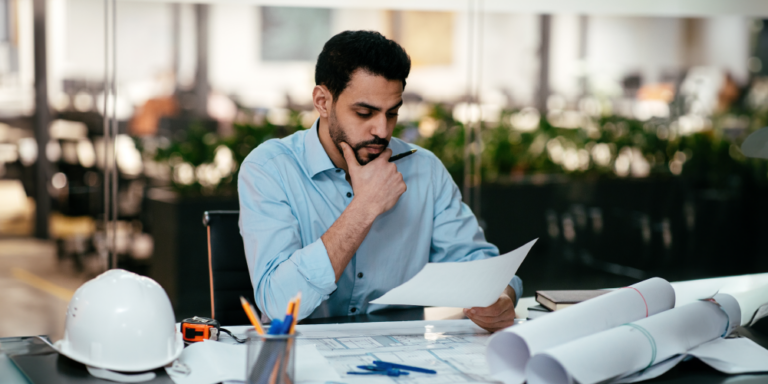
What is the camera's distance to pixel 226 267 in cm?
176

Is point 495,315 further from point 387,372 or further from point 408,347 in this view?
point 387,372

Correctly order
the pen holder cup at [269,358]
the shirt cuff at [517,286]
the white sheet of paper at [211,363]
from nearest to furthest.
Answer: the pen holder cup at [269,358]
the white sheet of paper at [211,363]
the shirt cuff at [517,286]

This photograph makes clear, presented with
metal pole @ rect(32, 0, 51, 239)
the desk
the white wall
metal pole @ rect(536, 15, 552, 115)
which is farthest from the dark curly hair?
metal pole @ rect(536, 15, 552, 115)

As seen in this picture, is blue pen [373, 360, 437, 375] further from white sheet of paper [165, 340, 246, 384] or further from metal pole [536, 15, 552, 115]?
metal pole [536, 15, 552, 115]

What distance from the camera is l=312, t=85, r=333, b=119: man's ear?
1652 mm

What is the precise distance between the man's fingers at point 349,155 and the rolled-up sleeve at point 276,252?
16 centimetres

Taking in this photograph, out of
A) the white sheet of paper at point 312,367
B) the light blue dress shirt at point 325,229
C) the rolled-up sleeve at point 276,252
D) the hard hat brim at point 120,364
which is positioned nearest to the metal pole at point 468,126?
the light blue dress shirt at point 325,229

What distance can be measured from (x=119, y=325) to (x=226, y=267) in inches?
28.4

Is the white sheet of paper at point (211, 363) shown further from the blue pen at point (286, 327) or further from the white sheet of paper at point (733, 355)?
the white sheet of paper at point (733, 355)

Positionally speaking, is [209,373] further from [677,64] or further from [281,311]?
[677,64]

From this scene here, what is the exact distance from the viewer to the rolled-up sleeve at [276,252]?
141 centimetres

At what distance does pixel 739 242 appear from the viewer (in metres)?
4.72

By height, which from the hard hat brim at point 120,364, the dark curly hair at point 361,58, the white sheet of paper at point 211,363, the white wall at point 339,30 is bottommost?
the white sheet of paper at point 211,363

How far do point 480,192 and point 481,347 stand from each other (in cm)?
277
